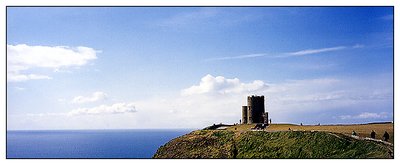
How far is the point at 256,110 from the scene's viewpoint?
5034cm

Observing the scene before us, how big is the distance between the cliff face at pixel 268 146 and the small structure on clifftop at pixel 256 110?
5.71 meters

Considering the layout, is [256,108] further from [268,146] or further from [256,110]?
[268,146]

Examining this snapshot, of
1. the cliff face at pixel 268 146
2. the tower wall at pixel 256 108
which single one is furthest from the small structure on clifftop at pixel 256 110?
the cliff face at pixel 268 146

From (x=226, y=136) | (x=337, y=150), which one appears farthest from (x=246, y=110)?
(x=337, y=150)

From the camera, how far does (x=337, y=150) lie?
111 ft

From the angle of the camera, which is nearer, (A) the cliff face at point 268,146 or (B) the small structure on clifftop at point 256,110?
(A) the cliff face at point 268,146

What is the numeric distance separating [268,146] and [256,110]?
11858mm

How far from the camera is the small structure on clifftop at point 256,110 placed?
165 ft

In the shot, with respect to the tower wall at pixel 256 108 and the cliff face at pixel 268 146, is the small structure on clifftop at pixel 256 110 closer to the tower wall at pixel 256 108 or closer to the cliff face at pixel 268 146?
the tower wall at pixel 256 108

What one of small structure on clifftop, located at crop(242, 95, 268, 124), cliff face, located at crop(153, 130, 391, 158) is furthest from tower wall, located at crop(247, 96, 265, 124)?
cliff face, located at crop(153, 130, 391, 158)

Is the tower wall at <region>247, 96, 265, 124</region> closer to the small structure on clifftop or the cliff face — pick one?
the small structure on clifftop
